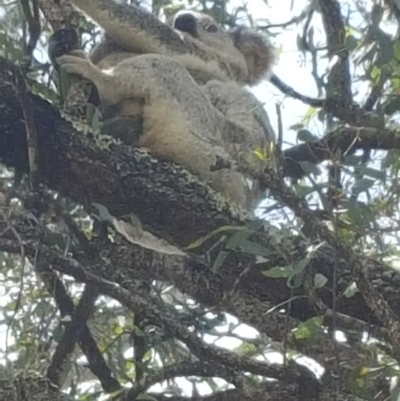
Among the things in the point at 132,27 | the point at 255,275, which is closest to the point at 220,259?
the point at 255,275

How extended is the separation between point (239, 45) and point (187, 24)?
34cm

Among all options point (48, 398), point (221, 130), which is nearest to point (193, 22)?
point (221, 130)

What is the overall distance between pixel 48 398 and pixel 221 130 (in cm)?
130

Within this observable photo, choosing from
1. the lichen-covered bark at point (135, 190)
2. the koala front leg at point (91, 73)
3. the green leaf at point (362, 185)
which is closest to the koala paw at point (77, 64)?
the koala front leg at point (91, 73)

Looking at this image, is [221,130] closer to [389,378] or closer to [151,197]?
[151,197]

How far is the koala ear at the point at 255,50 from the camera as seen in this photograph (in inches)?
158

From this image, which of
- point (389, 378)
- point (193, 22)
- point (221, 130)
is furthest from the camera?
point (193, 22)

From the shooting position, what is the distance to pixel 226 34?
3.99 metres


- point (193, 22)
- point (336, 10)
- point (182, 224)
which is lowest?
point (182, 224)

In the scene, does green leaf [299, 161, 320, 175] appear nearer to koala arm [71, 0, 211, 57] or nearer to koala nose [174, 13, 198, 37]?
koala arm [71, 0, 211, 57]

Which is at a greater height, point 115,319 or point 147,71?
point 147,71

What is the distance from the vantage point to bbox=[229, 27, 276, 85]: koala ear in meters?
4.02

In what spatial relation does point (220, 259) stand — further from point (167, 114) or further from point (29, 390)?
point (167, 114)

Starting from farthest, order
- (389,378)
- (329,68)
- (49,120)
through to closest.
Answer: (329,68) → (49,120) → (389,378)
